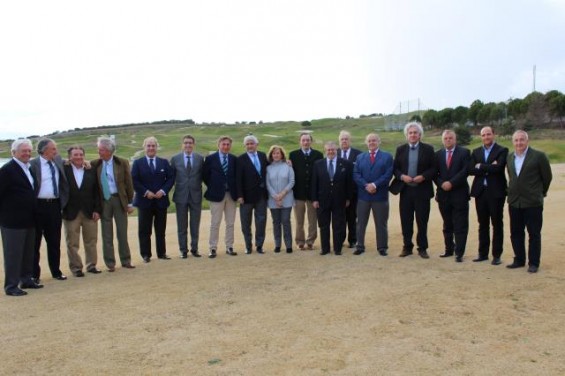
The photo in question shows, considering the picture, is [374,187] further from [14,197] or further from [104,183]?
[14,197]

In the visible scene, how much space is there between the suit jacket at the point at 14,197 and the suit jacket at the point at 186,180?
2370mm

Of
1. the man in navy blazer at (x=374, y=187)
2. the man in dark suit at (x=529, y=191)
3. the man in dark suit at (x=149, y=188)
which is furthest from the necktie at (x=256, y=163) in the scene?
the man in dark suit at (x=529, y=191)

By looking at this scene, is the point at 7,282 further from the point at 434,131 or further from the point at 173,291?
the point at 434,131

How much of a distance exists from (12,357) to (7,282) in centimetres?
253

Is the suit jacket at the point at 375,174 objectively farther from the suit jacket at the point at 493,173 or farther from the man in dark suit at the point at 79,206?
the man in dark suit at the point at 79,206

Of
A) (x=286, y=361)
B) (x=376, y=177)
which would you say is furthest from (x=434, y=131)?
(x=286, y=361)

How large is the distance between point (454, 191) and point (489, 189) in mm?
520

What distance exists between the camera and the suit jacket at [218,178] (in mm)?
8820

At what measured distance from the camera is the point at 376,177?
8.46 metres

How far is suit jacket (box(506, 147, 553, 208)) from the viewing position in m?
7.04

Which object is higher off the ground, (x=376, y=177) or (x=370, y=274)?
(x=376, y=177)

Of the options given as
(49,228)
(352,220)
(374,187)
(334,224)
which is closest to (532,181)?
(374,187)

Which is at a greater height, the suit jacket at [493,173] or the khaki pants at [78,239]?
the suit jacket at [493,173]

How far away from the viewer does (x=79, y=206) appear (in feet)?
25.9
